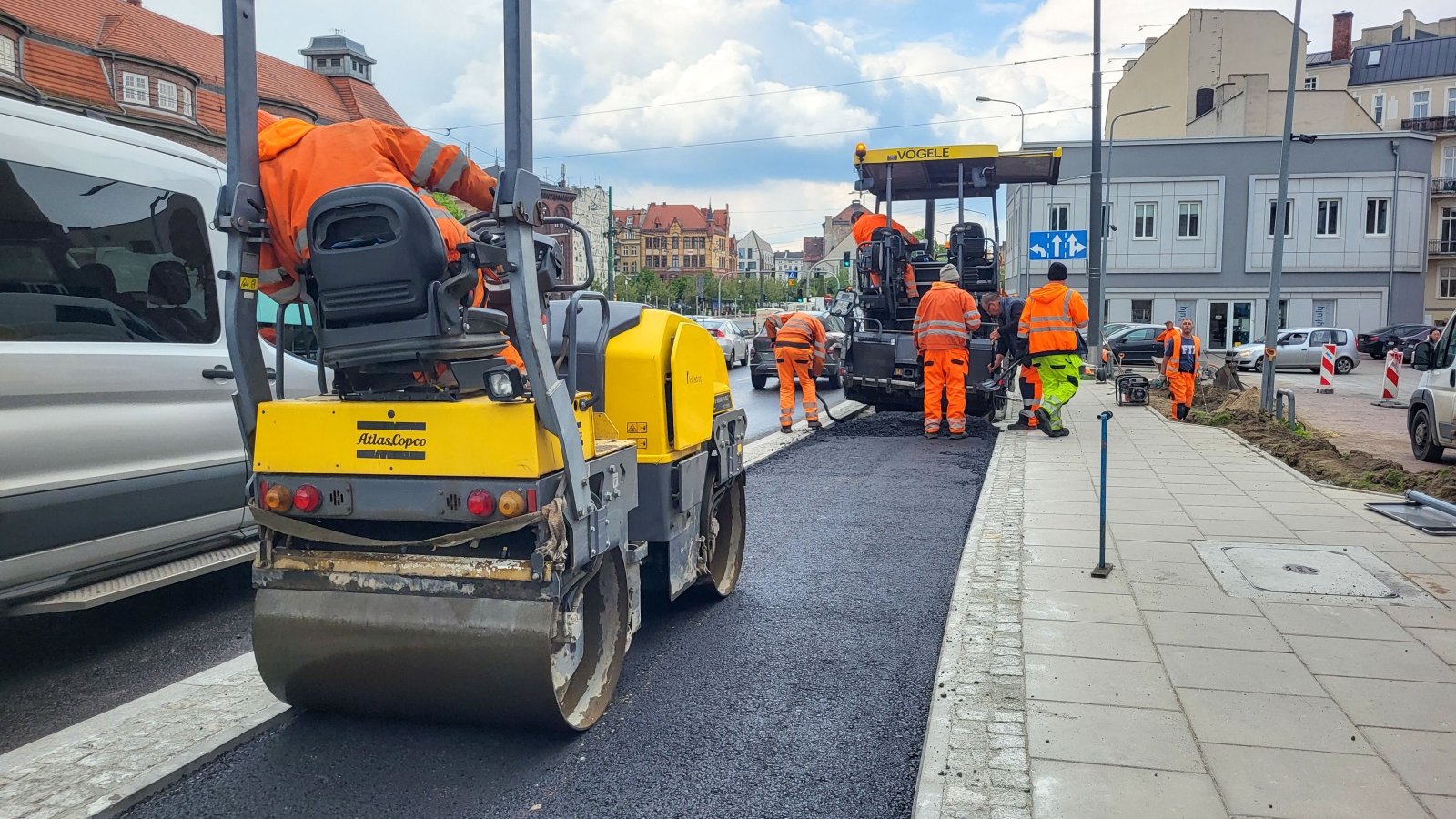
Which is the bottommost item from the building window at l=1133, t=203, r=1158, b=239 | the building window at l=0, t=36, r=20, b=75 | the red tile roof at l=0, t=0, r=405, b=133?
the building window at l=1133, t=203, r=1158, b=239

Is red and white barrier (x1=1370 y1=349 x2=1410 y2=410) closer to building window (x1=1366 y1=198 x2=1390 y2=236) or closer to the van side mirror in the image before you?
the van side mirror

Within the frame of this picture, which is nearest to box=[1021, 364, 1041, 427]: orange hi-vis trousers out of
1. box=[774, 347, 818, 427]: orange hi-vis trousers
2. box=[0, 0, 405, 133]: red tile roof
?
box=[774, 347, 818, 427]: orange hi-vis trousers

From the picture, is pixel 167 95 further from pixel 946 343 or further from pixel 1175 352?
pixel 1175 352

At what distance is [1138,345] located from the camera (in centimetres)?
3222

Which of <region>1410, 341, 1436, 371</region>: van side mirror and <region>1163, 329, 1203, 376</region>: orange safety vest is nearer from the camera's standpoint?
<region>1410, 341, 1436, 371</region>: van side mirror

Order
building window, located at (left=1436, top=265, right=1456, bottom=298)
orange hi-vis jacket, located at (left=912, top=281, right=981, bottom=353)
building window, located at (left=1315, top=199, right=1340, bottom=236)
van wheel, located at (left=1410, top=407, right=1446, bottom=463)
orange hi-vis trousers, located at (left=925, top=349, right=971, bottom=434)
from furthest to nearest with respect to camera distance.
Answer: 1. building window, located at (left=1436, top=265, right=1456, bottom=298)
2. building window, located at (left=1315, top=199, right=1340, bottom=236)
3. orange hi-vis trousers, located at (left=925, top=349, right=971, bottom=434)
4. orange hi-vis jacket, located at (left=912, top=281, right=981, bottom=353)
5. van wheel, located at (left=1410, top=407, right=1446, bottom=463)

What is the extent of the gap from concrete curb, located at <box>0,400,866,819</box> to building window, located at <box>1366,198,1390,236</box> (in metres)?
49.0

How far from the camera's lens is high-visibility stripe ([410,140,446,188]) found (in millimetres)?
3516

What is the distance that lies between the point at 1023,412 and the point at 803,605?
821 cm

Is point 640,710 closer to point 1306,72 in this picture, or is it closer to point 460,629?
point 460,629

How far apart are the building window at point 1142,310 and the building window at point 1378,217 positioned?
30.7ft

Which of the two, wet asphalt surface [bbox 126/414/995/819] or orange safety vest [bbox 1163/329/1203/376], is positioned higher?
orange safety vest [bbox 1163/329/1203/376]

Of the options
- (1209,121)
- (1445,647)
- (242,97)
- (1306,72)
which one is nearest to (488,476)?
(242,97)

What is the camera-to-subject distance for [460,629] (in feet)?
10.9
